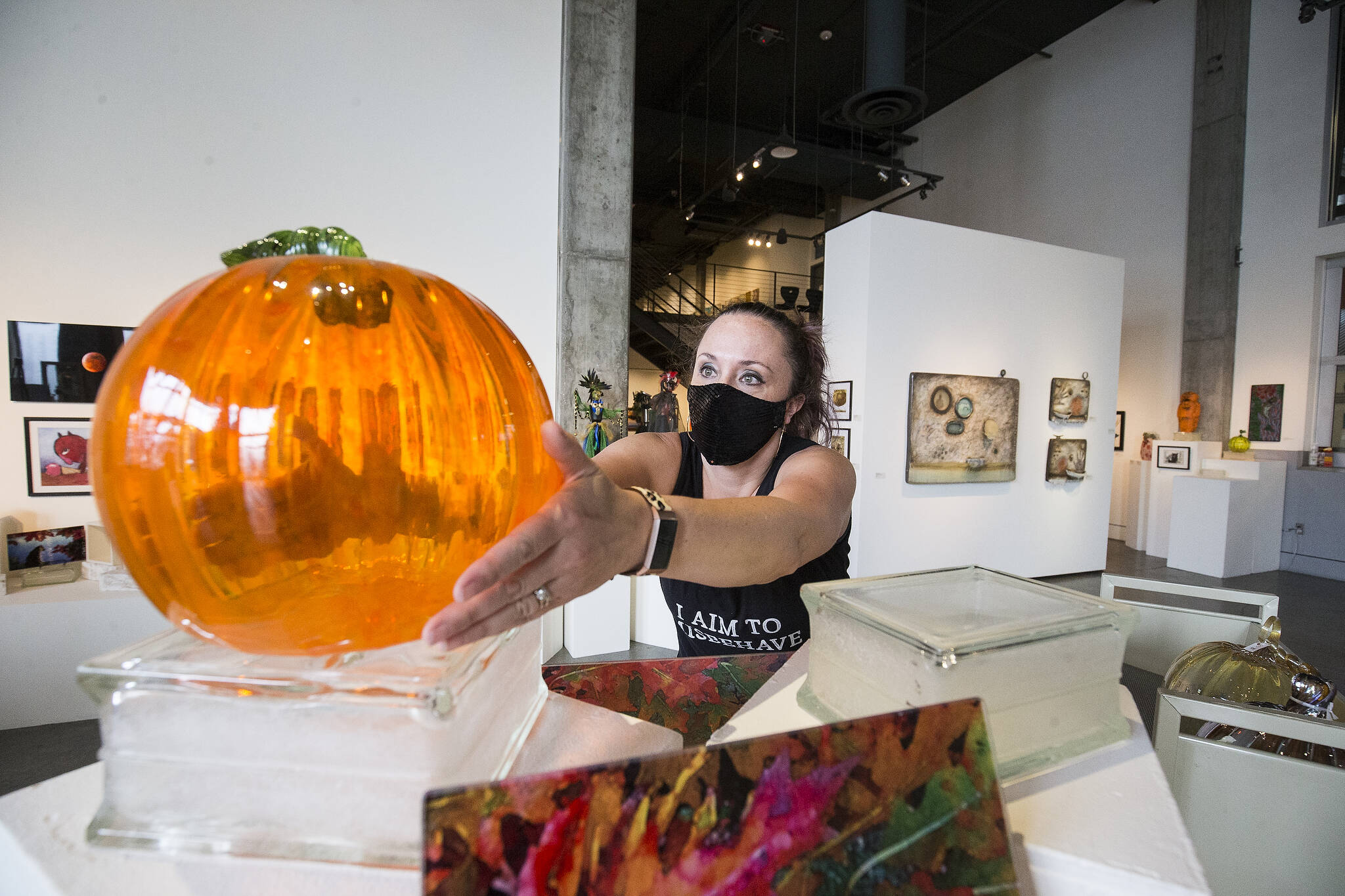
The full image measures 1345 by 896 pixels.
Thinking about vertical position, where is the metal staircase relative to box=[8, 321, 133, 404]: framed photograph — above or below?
above

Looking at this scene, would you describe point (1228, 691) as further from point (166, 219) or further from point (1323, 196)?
point (1323, 196)

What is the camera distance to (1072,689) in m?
0.61

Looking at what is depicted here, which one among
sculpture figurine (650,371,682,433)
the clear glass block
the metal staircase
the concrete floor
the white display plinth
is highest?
the metal staircase

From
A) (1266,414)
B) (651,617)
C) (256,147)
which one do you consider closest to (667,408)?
(651,617)

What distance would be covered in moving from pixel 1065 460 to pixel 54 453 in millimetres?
8197

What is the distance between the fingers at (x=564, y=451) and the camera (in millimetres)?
526

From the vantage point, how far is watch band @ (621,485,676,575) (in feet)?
2.19

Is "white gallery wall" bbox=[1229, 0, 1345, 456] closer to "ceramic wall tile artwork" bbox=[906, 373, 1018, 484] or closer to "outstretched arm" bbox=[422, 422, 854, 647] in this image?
"ceramic wall tile artwork" bbox=[906, 373, 1018, 484]

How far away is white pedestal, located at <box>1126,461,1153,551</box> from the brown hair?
26.3 ft

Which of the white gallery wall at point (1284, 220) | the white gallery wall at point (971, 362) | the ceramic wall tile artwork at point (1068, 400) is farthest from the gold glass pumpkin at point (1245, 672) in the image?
the white gallery wall at point (1284, 220)

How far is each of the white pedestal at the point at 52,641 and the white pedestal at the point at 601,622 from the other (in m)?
2.06

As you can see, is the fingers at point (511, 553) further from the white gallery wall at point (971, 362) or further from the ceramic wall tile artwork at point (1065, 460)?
the ceramic wall tile artwork at point (1065, 460)

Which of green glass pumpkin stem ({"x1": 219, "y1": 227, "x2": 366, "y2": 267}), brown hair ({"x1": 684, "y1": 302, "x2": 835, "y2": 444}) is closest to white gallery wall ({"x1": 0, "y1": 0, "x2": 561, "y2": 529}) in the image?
brown hair ({"x1": 684, "y1": 302, "x2": 835, "y2": 444})

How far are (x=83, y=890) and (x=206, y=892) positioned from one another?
0.08 meters
